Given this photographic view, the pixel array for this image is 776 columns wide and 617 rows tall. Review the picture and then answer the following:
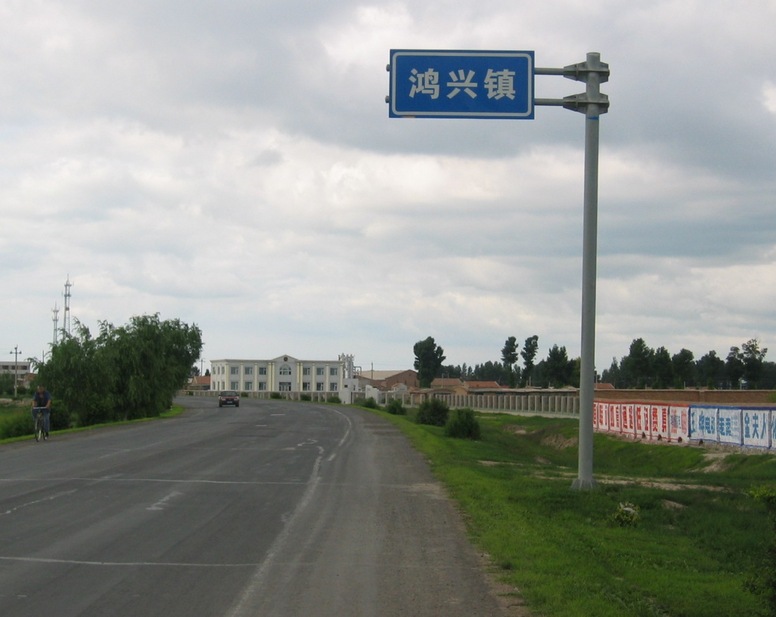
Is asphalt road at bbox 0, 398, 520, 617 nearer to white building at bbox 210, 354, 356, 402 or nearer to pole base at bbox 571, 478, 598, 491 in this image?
pole base at bbox 571, 478, 598, 491

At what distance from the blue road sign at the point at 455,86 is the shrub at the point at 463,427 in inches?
974

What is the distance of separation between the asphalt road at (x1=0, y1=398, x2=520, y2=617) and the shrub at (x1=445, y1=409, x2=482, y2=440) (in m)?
16.6

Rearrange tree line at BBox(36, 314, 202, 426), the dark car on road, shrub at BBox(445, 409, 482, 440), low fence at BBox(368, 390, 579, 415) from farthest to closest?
the dark car on road, low fence at BBox(368, 390, 579, 415), tree line at BBox(36, 314, 202, 426), shrub at BBox(445, 409, 482, 440)

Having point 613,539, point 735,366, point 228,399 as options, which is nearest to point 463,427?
point 613,539

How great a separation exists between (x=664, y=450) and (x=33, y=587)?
31.9m

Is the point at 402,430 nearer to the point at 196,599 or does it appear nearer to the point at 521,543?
the point at 521,543

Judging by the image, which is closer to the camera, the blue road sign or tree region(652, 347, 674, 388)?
the blue road sign

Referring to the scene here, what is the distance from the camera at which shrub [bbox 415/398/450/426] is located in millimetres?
52125

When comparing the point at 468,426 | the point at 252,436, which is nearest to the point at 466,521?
the point at 252,436

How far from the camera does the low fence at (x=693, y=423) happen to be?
3095 cm

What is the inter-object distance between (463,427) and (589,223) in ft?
78.5

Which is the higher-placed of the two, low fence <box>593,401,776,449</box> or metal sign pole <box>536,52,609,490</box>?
metal sign pole <box>536,52,609,490</box>

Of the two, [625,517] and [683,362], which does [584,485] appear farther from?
[683,362]

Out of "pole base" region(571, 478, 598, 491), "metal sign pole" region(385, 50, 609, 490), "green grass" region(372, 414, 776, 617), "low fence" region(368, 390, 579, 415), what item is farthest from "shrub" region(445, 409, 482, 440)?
"metal sign pole" region(385, 50, 609, 490)
